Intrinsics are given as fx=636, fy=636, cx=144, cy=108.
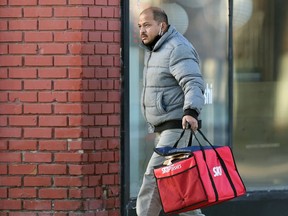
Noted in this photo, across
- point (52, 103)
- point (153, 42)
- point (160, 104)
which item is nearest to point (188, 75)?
point (160, 104)

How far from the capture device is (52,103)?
519cm

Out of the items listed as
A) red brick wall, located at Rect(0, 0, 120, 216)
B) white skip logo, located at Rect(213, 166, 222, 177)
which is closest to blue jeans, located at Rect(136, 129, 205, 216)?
white skip logo, located at Rect(213, 166, 222, 177)

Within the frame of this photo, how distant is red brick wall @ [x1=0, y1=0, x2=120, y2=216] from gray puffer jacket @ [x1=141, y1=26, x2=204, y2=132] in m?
0.79

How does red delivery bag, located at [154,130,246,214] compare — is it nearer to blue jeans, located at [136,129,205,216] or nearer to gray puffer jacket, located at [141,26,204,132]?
blue jeans, located at [136,129,205,216]

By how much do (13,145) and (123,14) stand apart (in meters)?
1.44

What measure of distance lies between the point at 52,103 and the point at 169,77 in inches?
46.4

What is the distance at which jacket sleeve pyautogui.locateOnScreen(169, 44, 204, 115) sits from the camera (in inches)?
168

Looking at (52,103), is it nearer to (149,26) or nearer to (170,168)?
(149,26)

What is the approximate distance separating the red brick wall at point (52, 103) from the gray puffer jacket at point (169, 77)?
0.79m

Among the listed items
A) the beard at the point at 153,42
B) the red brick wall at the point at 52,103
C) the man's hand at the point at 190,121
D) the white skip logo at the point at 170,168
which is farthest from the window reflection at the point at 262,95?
the white skip logo at the point at 170,168

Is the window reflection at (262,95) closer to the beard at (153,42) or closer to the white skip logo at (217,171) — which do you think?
the beard at (153,42)

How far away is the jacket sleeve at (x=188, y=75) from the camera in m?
4.27

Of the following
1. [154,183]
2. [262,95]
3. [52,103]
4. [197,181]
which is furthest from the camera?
[262,95]

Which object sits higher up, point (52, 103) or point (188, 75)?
point (188, 75)
